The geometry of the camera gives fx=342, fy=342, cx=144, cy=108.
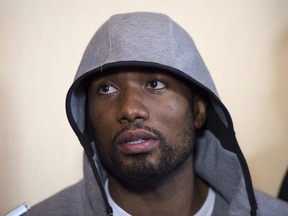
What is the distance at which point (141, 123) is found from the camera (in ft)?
2.98

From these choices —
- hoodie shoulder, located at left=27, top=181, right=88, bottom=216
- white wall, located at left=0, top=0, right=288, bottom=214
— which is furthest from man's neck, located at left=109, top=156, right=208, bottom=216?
white wall, located at left=0, top=0, right=288, bottom=214

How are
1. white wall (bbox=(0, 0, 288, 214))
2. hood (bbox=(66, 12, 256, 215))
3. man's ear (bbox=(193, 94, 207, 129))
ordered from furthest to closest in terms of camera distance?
1. white wall (bbox=(0, 0, 288, 214))
2. man's ear (bbox=(193, 94, 207, 129))
3. hood (bbox=(66, 12, 256, 215))

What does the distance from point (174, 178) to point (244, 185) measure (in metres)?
0.21

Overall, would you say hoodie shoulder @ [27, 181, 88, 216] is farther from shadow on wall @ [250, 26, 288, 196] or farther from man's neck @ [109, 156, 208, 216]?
shadow on wall @ [250, 26, 288, 196]

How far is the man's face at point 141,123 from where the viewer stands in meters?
0.91

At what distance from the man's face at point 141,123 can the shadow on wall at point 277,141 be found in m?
0.72

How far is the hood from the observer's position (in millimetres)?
863

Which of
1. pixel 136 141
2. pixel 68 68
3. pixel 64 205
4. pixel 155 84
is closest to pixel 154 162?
pixel 136 141

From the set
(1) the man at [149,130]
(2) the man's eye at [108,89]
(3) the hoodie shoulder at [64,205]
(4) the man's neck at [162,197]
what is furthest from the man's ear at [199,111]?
(3) the hoodie shoulder at [64,205]

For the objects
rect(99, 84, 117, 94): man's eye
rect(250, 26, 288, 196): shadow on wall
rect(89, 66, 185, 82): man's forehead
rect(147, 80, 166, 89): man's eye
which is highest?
rect(89, 66, 185, 82): man's forehead

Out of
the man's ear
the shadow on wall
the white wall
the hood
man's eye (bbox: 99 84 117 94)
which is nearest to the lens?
the hood

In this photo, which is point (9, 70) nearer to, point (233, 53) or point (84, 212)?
point (84, 212)

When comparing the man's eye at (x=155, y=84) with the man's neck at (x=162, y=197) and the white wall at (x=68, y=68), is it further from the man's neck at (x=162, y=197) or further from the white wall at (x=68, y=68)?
the white wall at (x=68, y=68)

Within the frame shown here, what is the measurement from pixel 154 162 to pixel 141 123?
0.37ft
